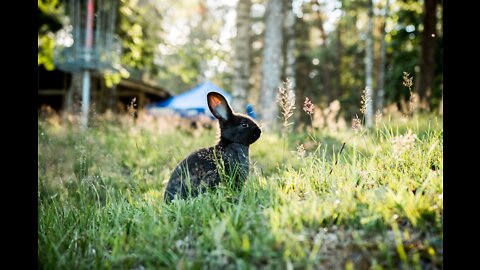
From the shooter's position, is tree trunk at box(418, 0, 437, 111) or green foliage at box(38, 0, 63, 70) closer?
tree trunk at box(418, 0, 437, 111)

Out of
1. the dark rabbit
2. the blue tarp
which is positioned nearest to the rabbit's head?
the dark rabbit

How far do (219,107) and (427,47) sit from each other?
361 inches

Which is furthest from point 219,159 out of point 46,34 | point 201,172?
point 46,34

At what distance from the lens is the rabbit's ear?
439 cm

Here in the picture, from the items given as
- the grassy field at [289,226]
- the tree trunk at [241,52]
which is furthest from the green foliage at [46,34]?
the grassy field at [289,226]

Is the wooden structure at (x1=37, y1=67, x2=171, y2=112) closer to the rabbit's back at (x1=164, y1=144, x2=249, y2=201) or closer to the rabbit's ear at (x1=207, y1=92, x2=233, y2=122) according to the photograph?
the rabbit's ear at (x1=207, y1=92, x2=233, y2=122)

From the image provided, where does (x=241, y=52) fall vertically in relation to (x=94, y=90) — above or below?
above

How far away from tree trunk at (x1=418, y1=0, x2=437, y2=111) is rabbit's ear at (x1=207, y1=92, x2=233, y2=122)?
27.1 ft

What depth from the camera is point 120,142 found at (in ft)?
28.6

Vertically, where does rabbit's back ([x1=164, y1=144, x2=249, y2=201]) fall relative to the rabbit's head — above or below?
below

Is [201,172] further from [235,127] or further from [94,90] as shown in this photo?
[94,90]

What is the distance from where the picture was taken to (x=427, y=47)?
A: 11.6 m

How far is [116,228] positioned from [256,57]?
29228 mm

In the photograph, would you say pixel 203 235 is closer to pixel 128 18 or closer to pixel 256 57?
pixel 128 18
